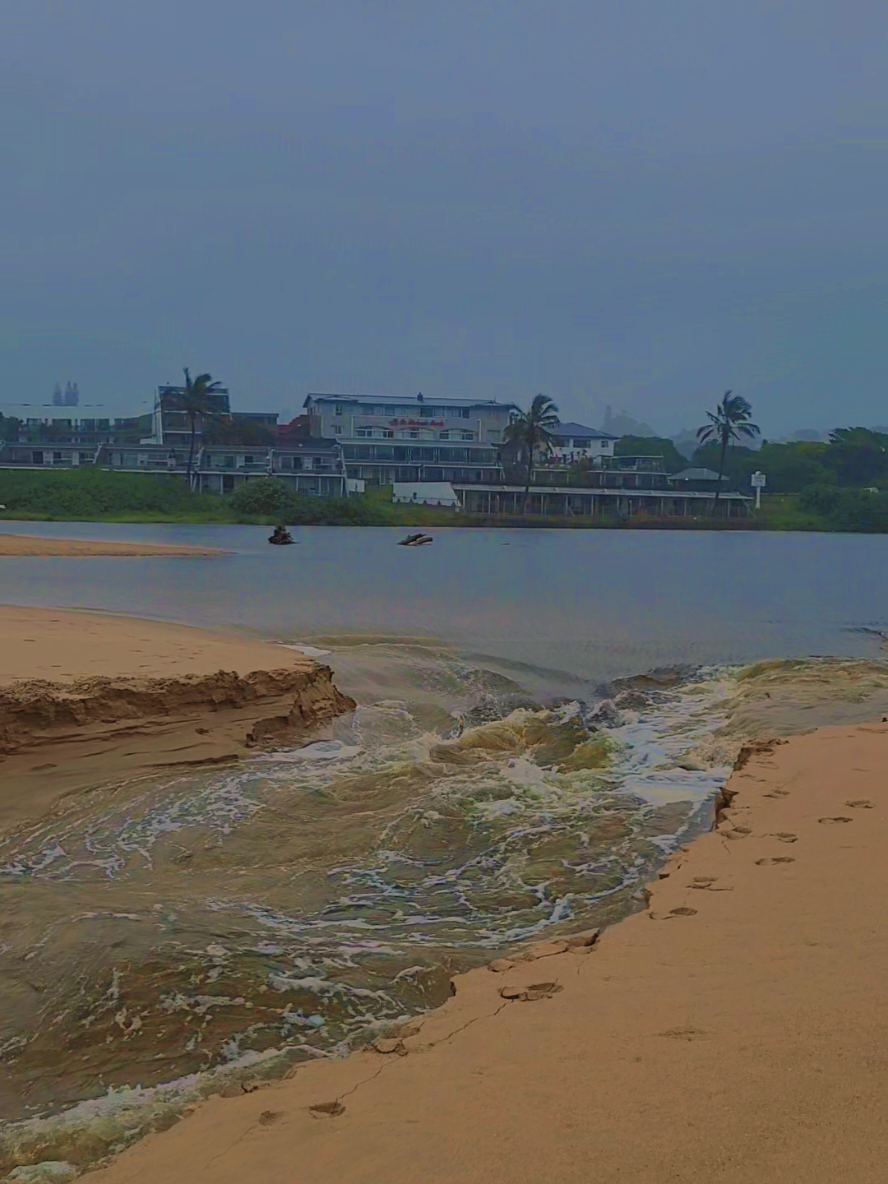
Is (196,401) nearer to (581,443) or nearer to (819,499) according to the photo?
(581,443)

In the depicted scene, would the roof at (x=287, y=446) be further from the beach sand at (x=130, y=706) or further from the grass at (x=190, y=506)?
the beach sand at (x=130, y=706)

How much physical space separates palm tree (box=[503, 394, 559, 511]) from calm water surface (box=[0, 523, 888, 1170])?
88.2 meters

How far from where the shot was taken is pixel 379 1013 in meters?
4.81

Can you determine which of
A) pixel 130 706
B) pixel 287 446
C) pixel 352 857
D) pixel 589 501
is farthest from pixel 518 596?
pixel 287 446

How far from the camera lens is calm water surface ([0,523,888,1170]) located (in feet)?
14.9

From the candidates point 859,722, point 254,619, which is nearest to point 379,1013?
point 859,722

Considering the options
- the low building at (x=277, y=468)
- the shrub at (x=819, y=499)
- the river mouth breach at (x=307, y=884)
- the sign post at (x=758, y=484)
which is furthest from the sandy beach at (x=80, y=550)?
the shrub at (x=819, y=499)

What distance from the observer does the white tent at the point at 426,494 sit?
103875 millimetres

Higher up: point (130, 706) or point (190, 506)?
point (190, 506)

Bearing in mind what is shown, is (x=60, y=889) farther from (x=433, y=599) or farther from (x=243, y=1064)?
(x=433, y=599)

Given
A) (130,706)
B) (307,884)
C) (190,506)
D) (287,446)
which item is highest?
(287,446)

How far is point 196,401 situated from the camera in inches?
3836

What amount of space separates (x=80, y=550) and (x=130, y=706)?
38326 mm

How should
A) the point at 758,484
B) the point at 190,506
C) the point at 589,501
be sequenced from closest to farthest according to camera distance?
the point at 190,506, the point at 589,501, the point at 758,484
